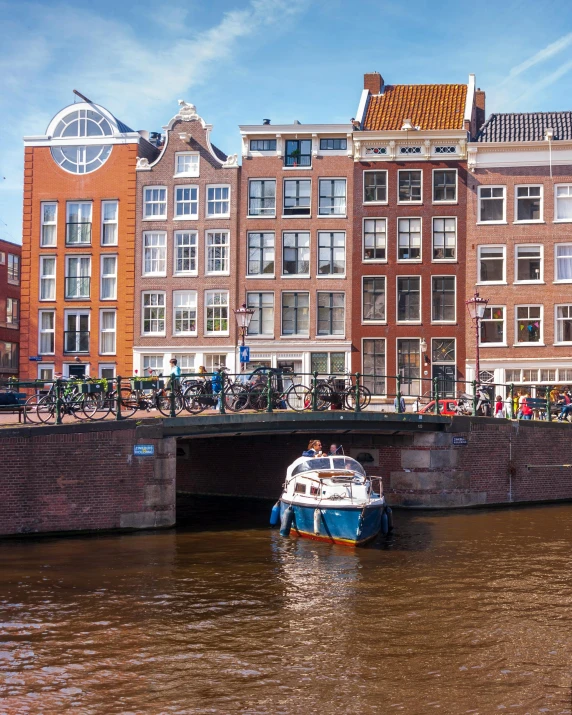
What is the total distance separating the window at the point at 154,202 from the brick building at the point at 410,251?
31.8ft

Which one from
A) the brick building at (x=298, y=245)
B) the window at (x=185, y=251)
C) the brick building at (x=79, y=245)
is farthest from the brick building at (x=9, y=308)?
the brick building at (x=298, y=245)

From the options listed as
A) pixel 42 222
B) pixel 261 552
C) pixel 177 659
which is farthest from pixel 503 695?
pixel 42 222

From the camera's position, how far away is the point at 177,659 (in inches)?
552

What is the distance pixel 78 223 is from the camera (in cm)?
4822

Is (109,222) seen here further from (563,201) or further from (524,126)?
(563,201)

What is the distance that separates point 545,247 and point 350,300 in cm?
976

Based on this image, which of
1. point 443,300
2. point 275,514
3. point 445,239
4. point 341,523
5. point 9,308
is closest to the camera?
point 341,523

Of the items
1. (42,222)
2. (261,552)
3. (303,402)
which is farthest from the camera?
(42,222)

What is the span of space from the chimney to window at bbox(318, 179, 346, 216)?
246 inches

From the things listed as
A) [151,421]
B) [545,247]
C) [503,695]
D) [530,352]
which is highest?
[545,247]

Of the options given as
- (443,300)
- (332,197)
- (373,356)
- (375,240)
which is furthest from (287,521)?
(332,197)

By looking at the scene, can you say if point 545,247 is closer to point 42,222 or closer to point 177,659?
point 42,222

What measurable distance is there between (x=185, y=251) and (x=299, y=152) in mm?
7597

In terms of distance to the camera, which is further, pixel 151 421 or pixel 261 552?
pixel 151 421
